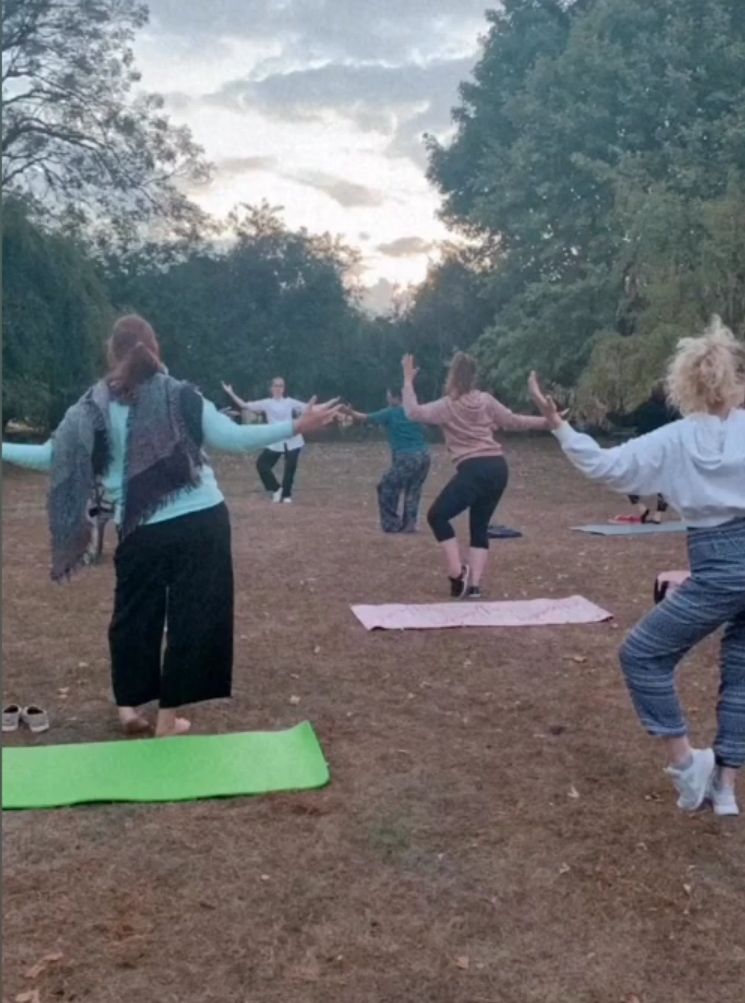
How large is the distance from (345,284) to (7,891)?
107 feet

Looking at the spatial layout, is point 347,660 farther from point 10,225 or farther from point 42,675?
point 10,225

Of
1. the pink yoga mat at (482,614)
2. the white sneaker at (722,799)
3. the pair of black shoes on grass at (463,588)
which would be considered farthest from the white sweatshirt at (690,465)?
the pair of black shoes on grass at (463,588)

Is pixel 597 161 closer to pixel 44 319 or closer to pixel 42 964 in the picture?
pixel 44 319

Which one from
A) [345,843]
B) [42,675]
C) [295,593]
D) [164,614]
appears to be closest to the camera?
[345,843]

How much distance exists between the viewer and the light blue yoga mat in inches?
473

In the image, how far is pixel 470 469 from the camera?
8.28 m

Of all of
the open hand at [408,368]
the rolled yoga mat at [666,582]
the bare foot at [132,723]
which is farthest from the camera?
the open hand at [408,368]

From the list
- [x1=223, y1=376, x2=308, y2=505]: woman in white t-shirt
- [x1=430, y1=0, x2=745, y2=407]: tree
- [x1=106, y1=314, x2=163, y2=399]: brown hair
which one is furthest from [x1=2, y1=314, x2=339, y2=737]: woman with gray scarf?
[x1=430, y1=0, x2=745, y2=407]: tree

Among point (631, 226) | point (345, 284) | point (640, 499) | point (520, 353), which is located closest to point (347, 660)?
point (640, 499)

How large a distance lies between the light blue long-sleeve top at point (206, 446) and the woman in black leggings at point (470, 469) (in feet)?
11.2

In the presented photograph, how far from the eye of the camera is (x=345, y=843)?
3.98m

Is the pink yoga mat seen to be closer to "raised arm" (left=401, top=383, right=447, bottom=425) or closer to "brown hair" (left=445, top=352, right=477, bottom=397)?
"raised arm" (left=401, top=383, right=447, bottom=425)

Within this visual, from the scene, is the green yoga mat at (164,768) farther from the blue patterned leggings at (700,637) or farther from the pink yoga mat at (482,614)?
the pink yoga mat at (482,614)

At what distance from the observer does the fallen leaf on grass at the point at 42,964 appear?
3088 millimetres
